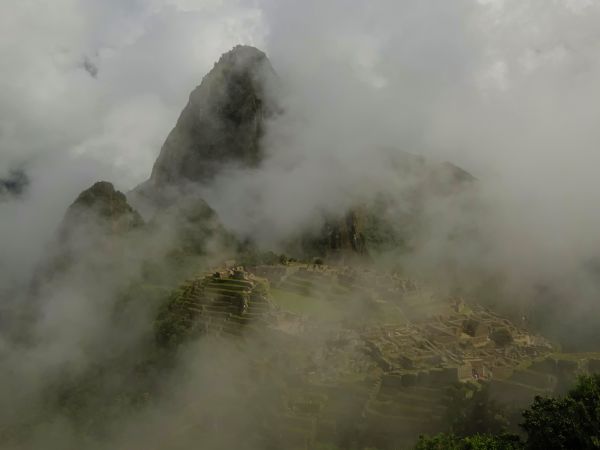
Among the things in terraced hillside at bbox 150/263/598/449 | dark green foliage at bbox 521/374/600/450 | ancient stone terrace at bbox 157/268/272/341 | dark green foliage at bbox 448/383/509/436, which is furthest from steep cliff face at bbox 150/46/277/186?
dark green foliage at bbox 521/374/600/450

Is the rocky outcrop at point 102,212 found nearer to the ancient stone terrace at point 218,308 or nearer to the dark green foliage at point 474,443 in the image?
the ancient stone terrace at point 218,308

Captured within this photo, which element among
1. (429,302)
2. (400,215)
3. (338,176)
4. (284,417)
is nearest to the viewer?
(284,417)

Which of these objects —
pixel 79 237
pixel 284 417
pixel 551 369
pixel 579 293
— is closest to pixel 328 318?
pixel 284 417

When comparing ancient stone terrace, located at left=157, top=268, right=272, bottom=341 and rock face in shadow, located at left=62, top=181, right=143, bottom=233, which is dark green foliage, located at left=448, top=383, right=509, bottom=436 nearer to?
ancient stone terrace, located at left=157, top=268, right=272, bottom=341

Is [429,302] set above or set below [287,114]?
below

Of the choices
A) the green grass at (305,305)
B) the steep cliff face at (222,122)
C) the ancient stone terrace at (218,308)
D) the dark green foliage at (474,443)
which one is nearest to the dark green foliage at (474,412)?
the dark green foliage at (474,443)

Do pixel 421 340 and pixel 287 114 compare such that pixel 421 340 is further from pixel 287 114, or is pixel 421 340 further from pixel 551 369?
pixel 287 114

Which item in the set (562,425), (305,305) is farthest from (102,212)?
(562,425)
